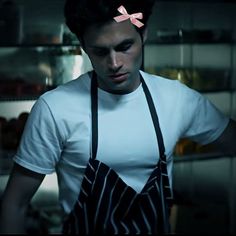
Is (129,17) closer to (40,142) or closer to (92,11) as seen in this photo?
(92,11)

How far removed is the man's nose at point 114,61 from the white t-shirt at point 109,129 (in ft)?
0.41

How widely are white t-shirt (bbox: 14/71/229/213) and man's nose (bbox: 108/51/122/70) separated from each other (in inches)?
4.9

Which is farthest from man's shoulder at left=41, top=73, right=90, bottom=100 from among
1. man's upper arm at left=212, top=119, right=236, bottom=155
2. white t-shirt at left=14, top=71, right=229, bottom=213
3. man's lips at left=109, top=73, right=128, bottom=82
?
man's upper arm at left=212, top=119, right=236, bottom=155

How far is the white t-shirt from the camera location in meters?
1.02

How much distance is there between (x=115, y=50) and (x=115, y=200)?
0.34 metres

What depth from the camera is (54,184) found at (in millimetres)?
2074

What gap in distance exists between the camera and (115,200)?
1.08 metres

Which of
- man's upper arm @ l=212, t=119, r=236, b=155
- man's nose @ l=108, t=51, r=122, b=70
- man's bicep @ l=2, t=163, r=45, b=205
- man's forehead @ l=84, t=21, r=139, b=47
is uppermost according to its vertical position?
→ man's forehead @ l=84, t=21, r=139, b=47

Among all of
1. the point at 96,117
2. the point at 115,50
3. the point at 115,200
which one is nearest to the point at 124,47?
the point at 115,50

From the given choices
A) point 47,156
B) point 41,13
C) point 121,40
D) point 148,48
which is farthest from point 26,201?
point 148,48

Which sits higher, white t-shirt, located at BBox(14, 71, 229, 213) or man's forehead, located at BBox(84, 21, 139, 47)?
man's forehead, located at BBox(84, 21, 139, 47)

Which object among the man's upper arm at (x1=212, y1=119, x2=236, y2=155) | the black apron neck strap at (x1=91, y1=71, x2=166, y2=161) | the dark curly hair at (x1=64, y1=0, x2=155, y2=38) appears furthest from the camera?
the man's upper arm at (x1=212, y1=119, x2=236, y2=155)

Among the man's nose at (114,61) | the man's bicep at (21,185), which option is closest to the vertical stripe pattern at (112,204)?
the man's bicep at (21,185)

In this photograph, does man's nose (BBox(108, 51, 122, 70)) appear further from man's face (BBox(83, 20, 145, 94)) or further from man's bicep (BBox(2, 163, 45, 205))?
man's bicep (BBox(2, 163, 45, 205))
